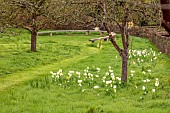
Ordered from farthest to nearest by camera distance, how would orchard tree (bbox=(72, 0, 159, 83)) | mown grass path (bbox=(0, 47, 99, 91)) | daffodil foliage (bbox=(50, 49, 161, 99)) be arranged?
mown grass path (bbox=(0, 47, 99, 91))
orchard tree (bbox=(72, 0, 159, 83))
daffodil foliage (bbox=(50, 49, 161, 99))

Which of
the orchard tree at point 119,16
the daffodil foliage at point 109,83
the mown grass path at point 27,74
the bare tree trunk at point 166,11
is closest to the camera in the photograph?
the bare tree trunk at point 166,11

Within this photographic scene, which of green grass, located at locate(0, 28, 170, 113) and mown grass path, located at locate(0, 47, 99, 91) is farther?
mown grass path, located at locate(0, 47, 99, 91)

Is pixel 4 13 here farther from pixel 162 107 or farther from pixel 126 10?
pixel 162 107

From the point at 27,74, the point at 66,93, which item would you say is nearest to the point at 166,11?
the point at 66,93

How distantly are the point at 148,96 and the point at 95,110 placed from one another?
7.34ft

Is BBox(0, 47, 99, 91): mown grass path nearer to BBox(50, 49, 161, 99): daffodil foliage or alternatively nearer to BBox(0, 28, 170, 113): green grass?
BBox(0, 28, 170, 113): green grass

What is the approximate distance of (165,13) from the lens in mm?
3775

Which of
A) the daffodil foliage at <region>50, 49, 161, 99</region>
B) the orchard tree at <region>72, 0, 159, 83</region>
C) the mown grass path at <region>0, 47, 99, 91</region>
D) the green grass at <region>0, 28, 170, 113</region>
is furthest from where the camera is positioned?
the mown grass path at <region>0, 47, 99, 91</region>

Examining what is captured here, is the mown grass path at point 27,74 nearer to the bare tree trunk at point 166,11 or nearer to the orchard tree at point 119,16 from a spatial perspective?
the orchard tree at point 119,16

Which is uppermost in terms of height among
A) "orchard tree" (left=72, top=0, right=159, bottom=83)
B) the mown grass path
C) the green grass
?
"orchard tree" (left=72, top=0, right=159, bottom=83)

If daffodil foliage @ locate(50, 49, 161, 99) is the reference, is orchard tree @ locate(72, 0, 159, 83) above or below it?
above

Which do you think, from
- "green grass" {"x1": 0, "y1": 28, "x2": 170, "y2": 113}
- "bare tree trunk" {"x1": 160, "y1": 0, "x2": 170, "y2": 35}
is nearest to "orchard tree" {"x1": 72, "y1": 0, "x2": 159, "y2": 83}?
"green grass" {"x1": 0, "y1": 28, "x2": 170, "y2": 113}

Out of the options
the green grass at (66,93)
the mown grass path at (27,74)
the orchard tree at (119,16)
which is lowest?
the mown grass path at (27,74)

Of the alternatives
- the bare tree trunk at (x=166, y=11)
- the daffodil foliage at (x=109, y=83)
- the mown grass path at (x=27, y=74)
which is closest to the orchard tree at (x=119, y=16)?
the daffodil foliage at (x=109, y=83)
